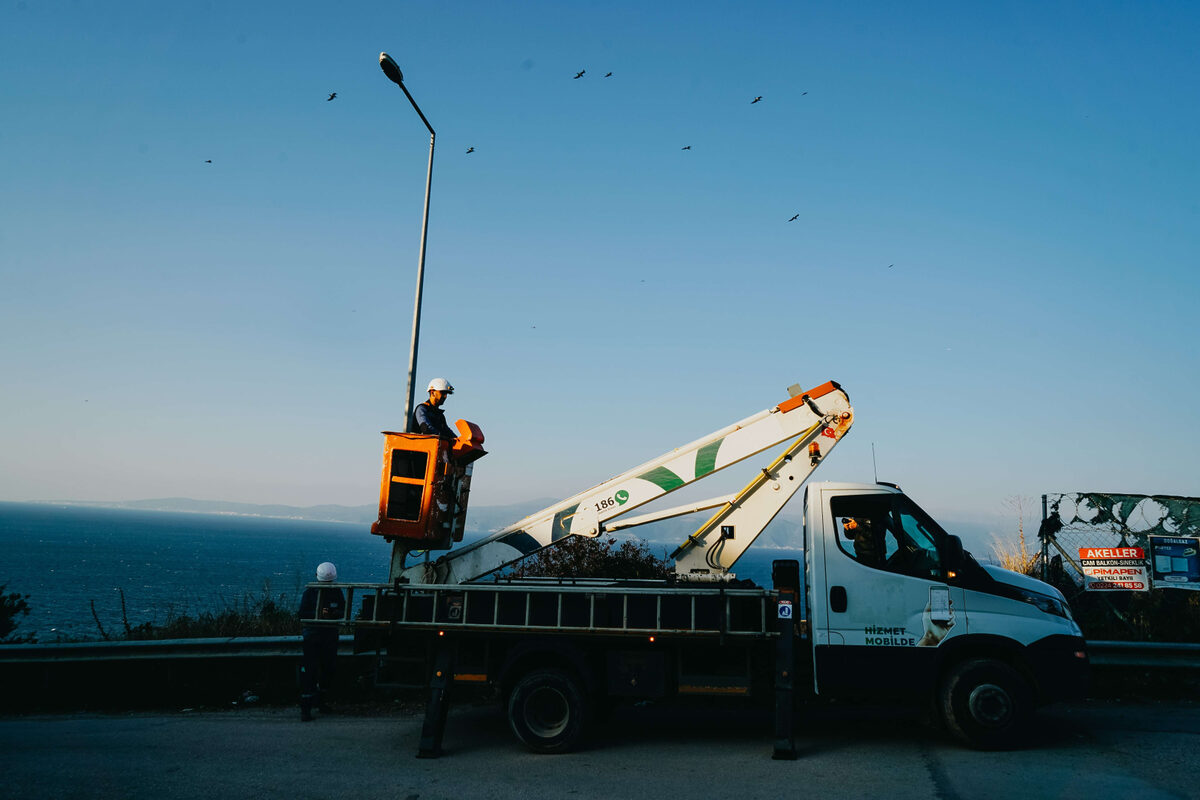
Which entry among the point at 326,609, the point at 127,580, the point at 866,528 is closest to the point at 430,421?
the point at 326,609

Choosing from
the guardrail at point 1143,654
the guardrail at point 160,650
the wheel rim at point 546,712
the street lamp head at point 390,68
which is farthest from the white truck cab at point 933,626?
the street lamp head at point 390,68

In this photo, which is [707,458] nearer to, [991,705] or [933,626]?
[933,626]

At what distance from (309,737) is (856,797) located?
5.45 metres

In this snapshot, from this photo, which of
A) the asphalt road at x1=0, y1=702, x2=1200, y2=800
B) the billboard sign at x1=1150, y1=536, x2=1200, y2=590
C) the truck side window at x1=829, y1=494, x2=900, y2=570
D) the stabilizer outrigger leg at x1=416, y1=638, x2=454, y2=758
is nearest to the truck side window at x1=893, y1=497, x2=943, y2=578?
the truck side window at x1=829, y1=494, x2=900, y2=570

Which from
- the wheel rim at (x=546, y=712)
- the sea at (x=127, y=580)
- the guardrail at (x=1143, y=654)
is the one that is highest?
the guardrail at (x=1143, y=654)

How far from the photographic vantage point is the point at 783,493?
829 cm

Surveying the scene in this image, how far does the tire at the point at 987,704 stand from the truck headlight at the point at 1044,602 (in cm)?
67

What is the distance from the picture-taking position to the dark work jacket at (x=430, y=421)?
320 inches

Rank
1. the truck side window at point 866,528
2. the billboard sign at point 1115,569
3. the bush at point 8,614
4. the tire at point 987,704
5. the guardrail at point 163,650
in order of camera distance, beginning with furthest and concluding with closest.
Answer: the bush at point 8,614
the billboard sign at point 1115,569
the guardrail at point 163,650
the truck side window at point 866,528
the tire at point 987,704

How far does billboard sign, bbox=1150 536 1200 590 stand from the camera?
35.1 feet

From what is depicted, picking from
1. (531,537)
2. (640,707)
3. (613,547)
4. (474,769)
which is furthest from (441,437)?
(613,547)

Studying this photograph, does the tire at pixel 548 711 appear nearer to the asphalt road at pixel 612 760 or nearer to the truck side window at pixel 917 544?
the asphalt road at pixel 612 760

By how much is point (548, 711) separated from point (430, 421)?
3.25 meters

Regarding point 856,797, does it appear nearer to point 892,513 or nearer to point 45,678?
point 892,513
